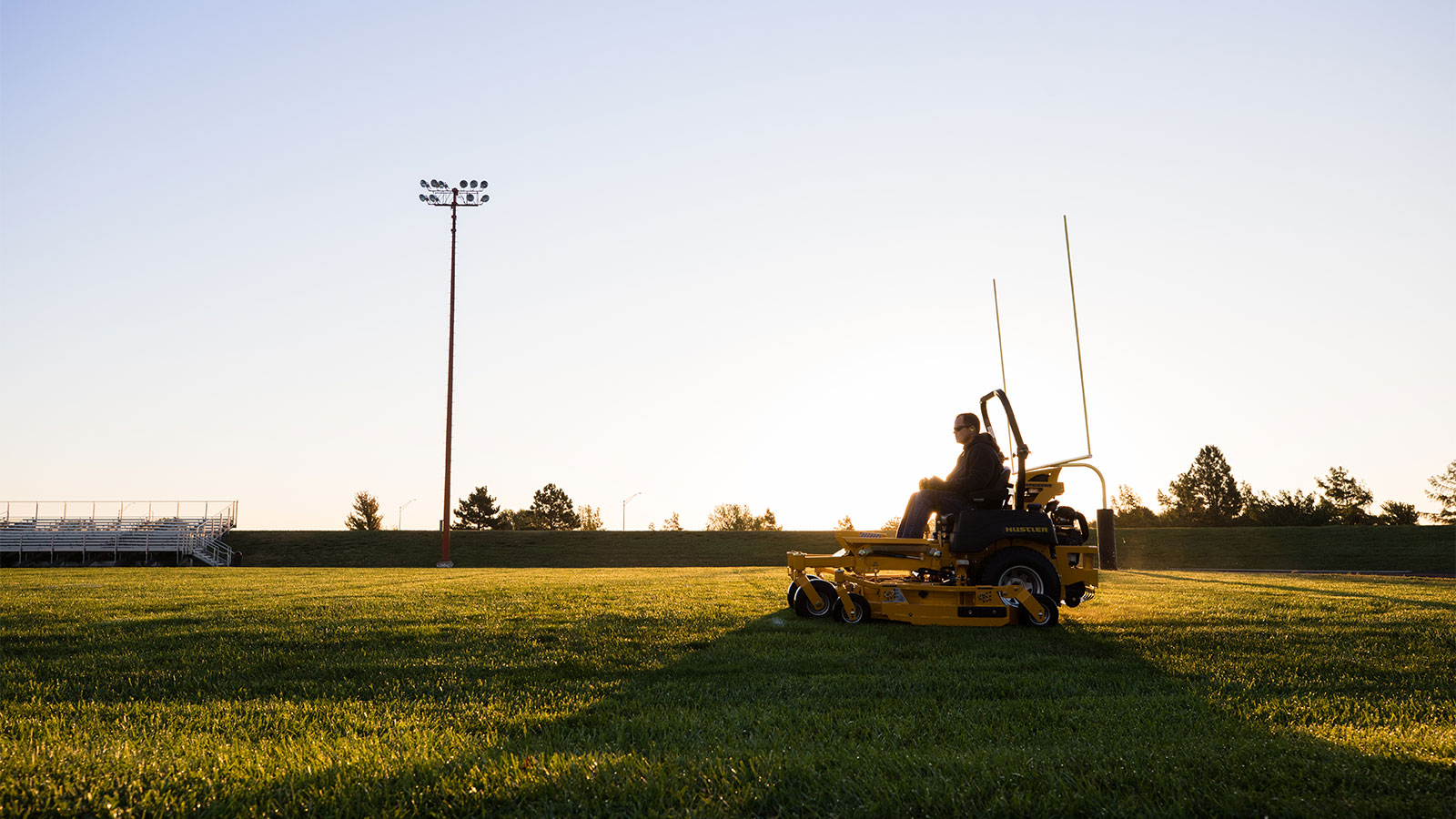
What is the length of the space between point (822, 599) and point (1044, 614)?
2453mm

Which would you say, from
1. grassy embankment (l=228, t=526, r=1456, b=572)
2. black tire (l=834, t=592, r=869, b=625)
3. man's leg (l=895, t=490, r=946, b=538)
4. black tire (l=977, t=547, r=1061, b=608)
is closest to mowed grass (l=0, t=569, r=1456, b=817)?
black tire (l=834, t=592, r=869, b=625)

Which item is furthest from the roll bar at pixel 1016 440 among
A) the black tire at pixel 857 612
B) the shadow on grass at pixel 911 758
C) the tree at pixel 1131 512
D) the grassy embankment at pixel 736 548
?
the tree at pixel 1131 512

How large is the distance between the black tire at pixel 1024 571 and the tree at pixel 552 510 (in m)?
98.2

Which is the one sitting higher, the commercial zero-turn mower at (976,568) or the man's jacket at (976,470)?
the man's jacket at (976,470)

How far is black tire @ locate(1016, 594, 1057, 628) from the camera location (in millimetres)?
9250

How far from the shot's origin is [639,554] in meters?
52.9

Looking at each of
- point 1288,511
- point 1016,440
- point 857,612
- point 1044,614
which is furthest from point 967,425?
point 1288,511

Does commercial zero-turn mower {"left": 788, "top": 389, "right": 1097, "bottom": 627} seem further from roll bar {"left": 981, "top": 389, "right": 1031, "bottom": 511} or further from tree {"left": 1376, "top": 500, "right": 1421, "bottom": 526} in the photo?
tree {"left": 1376, "top": 500, "right": 1421, "bottom": 526}

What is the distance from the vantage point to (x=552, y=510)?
106 metres

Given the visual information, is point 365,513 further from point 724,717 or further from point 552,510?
point 724,717

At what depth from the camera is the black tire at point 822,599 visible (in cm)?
1009

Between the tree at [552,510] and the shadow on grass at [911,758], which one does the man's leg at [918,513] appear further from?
the tree at [552,510]

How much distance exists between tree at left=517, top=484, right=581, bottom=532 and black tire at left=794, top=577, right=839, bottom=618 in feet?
318

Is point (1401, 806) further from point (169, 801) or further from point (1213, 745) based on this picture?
point (169, 801)
